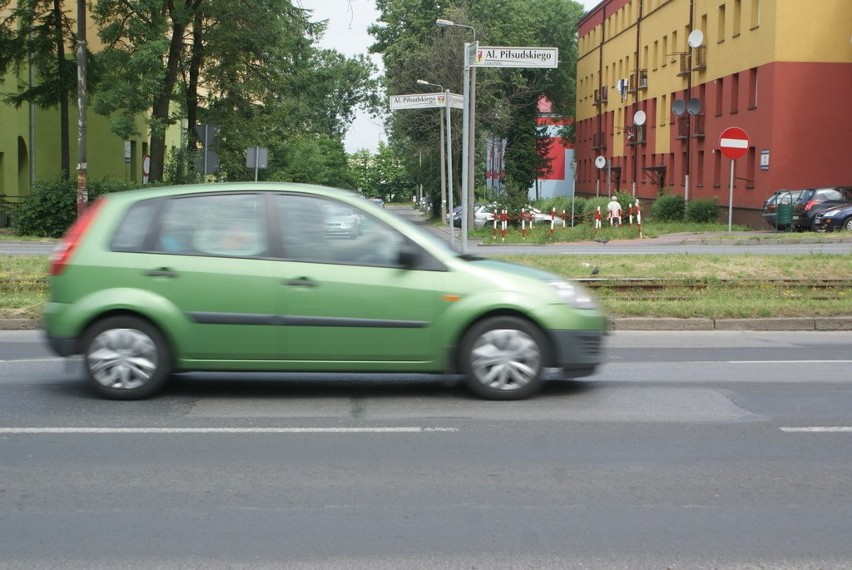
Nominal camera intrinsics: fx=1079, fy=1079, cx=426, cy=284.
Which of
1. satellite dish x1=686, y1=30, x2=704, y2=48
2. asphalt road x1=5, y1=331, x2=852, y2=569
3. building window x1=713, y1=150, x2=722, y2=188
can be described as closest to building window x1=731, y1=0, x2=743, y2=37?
satellite dish x1=686, y1=30, x2=704, y2=48

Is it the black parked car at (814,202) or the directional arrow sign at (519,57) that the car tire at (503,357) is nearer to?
the directional arrow sign at (519,57)

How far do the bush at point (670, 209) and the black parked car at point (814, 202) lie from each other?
891cm

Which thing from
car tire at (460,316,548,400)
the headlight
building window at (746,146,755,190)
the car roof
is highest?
building window at (746,146,755,190)

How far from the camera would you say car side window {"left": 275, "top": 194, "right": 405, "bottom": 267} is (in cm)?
806

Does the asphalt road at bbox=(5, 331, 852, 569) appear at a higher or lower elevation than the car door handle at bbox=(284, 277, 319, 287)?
lower

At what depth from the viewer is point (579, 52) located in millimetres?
87062

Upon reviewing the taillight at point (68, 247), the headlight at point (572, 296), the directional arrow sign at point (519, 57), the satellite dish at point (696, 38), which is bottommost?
the headlight at point (572, 296)

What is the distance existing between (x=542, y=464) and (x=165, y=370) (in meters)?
3.22

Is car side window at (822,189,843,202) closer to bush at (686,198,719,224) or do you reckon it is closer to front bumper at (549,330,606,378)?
bush at (686,198,719,224)

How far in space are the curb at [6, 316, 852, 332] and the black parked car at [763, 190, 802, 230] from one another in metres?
20.7

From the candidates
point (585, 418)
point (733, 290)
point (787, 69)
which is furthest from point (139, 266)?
point (787, 69)

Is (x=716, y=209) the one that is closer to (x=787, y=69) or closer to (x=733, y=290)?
(x=787, y=69)

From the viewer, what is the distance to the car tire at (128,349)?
8.09 meters

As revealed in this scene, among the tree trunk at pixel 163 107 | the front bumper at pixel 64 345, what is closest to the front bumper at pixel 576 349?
the front bumper at pixel 64 345
